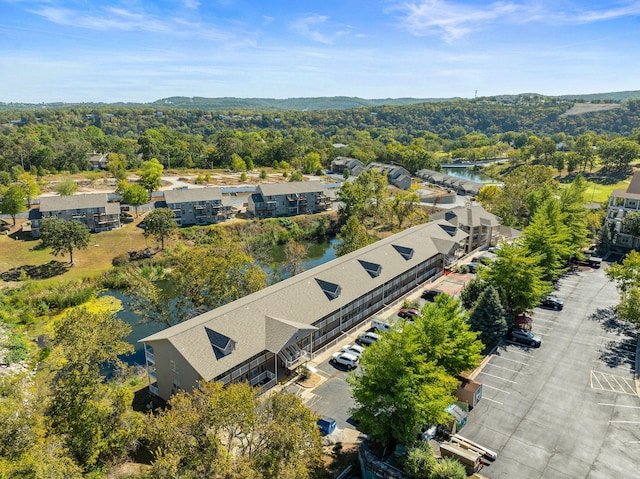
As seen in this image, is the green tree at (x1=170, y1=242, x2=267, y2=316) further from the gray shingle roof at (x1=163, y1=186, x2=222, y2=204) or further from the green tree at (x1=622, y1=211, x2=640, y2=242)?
the green tree at (x1=622, y1=211, x2=640, y2=242)

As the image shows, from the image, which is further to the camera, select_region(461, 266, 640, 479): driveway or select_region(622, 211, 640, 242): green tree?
select_region(622, 211, 640, 242): green tree

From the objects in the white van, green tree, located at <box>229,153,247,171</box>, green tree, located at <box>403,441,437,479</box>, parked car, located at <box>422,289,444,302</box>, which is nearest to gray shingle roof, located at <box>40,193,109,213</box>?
the white van

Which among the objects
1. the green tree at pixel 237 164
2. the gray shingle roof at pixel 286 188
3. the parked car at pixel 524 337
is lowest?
the parked car at pixel 524 337

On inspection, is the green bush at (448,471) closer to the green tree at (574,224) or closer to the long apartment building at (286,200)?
the green tree at (574,224)

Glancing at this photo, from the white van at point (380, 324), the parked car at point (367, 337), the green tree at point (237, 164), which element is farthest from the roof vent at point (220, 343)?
the green tree at point (237, 164)

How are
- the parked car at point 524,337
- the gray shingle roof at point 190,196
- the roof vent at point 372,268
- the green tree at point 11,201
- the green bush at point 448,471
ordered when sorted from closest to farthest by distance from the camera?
the green bush at point 448,471
the parked car at point 524,337
the roof vent at point 372,268
the green tree at point 11,201
the gray shingle roof at point 190,196

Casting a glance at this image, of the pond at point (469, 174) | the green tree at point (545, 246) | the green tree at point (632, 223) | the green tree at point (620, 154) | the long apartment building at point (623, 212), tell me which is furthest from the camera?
the pond at point (469, 174)
